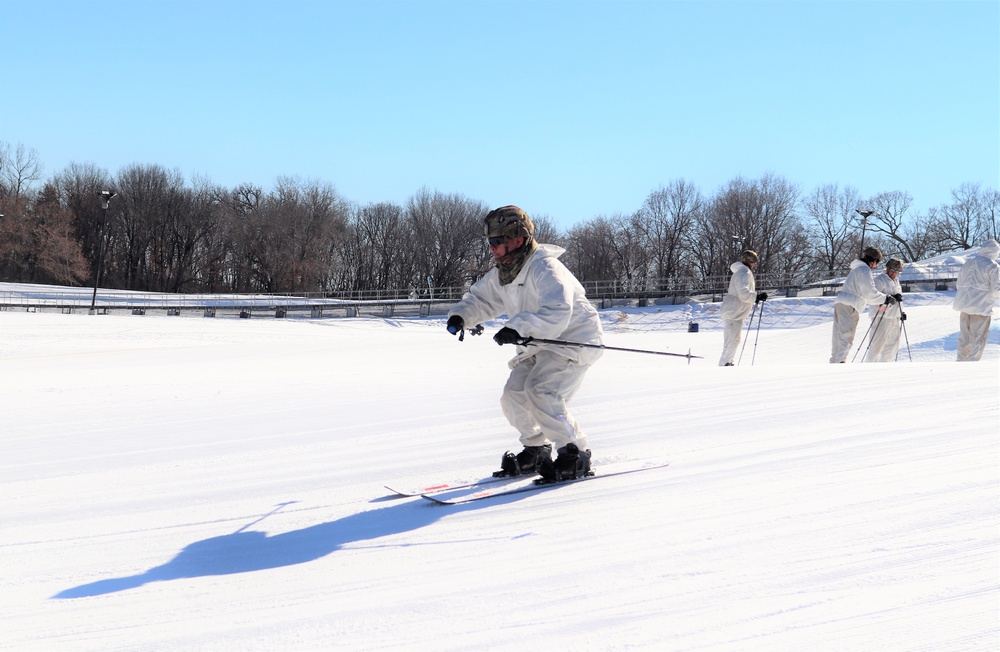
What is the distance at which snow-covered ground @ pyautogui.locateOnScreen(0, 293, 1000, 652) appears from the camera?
330 cm

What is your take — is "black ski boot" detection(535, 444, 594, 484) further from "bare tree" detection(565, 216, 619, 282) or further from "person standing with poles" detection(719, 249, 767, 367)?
"bare tree" detection(565, 216, 619, 282)

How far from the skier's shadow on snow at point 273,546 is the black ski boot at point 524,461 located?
2.01 ft

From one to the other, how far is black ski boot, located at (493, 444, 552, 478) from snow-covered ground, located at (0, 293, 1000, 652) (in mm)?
386

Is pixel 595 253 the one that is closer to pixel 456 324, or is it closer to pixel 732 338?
pixel 732 338

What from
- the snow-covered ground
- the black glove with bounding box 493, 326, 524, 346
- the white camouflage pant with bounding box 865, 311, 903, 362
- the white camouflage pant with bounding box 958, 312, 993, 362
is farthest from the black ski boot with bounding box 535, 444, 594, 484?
the white camouflage pant with bounding box 958, 312, 993, 362

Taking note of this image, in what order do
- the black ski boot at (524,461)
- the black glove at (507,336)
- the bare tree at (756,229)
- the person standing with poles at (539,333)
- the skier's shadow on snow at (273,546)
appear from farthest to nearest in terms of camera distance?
the bare tree at (756,229) < the black ski boot at (524,461) < the person standing with poles at (539,333) < the black glove at (507,336) < the skier's shadow on snow at (273,546)

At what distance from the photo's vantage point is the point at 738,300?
1507cm

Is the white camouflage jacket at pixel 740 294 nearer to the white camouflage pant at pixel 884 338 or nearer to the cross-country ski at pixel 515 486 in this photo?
the white camouflage pant at pixel 884 338

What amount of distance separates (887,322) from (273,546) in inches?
513

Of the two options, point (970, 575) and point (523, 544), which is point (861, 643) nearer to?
point (970, 575)

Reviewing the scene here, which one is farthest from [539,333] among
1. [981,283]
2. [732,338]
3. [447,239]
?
[447,239]

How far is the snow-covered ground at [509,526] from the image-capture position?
3.30 m

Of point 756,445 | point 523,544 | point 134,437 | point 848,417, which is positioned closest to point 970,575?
point 523,544

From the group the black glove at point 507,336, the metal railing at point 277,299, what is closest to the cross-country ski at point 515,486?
the black glove at point 507,336
